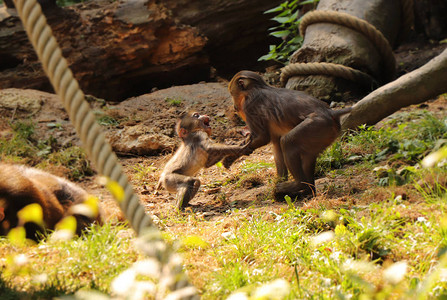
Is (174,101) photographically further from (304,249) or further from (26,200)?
(304,249)

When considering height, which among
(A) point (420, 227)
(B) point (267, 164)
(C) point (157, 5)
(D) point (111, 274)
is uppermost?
(C) point (157, 5)

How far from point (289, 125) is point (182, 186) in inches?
57.8

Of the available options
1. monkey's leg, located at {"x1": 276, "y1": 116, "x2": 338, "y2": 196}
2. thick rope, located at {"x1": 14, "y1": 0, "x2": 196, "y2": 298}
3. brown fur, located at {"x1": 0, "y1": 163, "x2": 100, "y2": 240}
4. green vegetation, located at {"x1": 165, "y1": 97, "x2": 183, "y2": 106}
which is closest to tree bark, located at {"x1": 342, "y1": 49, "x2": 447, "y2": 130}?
monkey's leg, located at {"x1": 276, "y1": 116, "x2": 338, "y2": 196}

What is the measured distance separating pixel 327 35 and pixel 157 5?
405 cm

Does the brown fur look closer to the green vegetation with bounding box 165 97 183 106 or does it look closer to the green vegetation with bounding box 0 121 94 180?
the green vegetation with bounding box 0 121 94 180

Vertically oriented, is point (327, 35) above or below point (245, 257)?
above

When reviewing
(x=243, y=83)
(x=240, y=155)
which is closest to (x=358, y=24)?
(x=243, y=83)

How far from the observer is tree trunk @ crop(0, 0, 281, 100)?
32.3 ft

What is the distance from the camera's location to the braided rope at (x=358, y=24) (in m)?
7.60

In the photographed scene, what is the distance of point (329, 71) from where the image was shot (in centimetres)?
743

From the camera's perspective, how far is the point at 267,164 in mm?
6406

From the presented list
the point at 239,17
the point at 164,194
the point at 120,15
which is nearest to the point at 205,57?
the point at 239,17

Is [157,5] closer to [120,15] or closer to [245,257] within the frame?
[120,15]

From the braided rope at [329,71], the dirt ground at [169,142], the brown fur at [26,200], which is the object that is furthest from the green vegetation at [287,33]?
the brown fur at [26,200]
